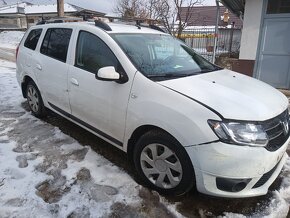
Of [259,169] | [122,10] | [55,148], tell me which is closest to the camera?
[259,169]

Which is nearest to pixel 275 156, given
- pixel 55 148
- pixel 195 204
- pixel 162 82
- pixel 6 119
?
pixel 195 204

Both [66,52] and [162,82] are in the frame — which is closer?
[162,82]

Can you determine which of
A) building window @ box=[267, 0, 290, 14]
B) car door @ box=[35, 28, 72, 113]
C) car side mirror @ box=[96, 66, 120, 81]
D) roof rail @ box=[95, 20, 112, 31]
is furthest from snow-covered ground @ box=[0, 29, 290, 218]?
building window @ box=[267, 0, 290, 14]

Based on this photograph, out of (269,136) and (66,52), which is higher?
(66,52)

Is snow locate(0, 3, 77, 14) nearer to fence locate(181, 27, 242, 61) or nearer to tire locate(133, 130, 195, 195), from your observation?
fence locate(181, 27, 242, 61)

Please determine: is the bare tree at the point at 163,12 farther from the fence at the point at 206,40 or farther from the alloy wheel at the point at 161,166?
the alloy wheel at the point at 161,166

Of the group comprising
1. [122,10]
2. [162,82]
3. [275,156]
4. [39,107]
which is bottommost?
[39,107]

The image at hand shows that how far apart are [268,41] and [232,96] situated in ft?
20.4

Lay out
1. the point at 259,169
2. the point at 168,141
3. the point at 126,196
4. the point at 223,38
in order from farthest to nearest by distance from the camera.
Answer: the point at 223,38, the point at 126,196, the point at 168,141, the point at 259,169

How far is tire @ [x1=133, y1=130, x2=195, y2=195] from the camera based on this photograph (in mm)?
2713

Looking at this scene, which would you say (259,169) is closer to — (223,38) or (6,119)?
(6,119)

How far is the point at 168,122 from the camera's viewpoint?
2.68 metres

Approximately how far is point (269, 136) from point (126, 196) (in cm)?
150

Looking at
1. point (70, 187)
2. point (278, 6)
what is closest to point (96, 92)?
point (70, 187)
